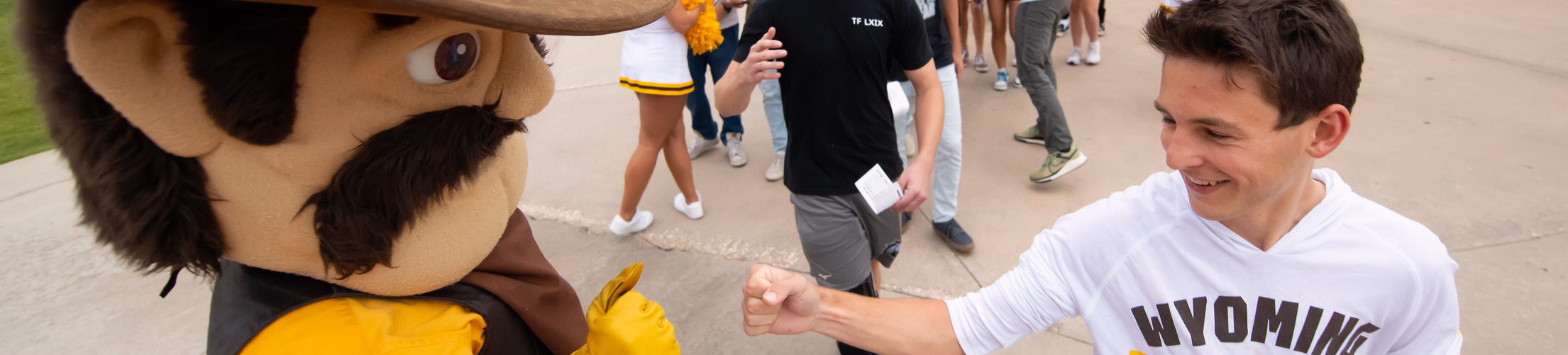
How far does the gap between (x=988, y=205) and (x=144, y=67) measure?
340 cm

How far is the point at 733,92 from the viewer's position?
7.26 ft

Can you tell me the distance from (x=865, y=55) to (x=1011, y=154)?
8.09 feet

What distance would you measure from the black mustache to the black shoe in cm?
251

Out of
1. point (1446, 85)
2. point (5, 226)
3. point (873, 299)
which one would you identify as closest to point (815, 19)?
point (873, 299)

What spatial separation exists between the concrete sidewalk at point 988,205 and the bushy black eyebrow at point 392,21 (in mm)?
1597

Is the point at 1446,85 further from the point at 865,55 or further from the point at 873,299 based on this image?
the point at 873,299

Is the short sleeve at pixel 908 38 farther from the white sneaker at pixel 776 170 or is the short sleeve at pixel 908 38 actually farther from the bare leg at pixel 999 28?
the bare leg at pixel 999 28

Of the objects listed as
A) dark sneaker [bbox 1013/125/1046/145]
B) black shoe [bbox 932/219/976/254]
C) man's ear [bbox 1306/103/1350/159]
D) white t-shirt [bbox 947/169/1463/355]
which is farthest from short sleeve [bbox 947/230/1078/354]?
dark sneaker [bbox 1013/125/1046/145]

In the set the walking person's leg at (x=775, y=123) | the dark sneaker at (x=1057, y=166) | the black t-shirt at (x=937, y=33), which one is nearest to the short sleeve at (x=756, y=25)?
the black t-shirt at (x=937, y=33)

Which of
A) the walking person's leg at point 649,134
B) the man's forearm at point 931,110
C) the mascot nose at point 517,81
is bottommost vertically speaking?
the walking person's leg at point 649,134

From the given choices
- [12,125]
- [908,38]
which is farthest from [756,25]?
[12,125]

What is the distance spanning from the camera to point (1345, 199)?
1.28 metres

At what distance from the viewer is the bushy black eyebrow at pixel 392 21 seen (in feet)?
3.53

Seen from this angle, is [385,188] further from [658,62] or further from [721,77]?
[721,77]
